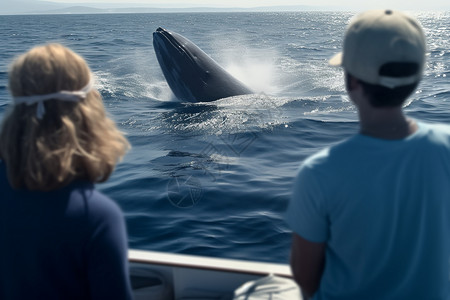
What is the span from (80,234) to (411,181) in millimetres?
1041

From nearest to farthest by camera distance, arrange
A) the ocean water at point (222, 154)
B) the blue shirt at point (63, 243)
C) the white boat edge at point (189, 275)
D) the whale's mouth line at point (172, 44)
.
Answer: the blue shirt at point (63, 243) → the white boat edge at point (189, 275) → the ocean water at point (222, 154) → the whale's mouth line at point (172, 44)

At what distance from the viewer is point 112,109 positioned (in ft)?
37.8

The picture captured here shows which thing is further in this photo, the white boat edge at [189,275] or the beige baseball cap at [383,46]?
the white boat edge at [189,275]

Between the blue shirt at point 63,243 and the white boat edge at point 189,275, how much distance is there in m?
1.04

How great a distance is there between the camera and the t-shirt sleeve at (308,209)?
1.79 meters

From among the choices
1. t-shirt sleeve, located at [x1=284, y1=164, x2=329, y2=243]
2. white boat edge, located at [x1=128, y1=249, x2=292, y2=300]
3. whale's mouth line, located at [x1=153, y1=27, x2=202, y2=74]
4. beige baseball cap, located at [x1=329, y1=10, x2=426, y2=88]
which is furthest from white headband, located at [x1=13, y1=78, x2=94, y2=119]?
whale's mouth line, located at [x1=153, y1=27, x2=202, y2=74]

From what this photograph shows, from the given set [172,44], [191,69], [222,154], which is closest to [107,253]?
[222,154]

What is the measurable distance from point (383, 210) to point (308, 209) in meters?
0.23

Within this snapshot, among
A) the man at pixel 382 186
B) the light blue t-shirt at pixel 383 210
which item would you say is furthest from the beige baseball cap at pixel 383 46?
the light blue t-shirt at pixel 383 210

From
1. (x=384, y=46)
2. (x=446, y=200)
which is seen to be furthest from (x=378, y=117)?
(x=446, y=200)

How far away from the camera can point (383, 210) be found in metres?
1.79

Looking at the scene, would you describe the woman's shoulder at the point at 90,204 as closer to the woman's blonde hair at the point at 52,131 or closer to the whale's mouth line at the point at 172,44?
the woman's blonde hair at the point at 52,131

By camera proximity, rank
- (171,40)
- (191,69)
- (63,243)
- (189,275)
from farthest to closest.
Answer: (171,40) → (191,69) → (189,275) → (63,243)

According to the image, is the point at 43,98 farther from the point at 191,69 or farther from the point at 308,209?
the point at 191,69
